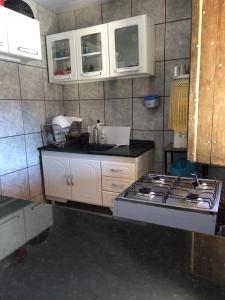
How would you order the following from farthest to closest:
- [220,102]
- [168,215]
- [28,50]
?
[28,50] → [168,215] → [220,102]

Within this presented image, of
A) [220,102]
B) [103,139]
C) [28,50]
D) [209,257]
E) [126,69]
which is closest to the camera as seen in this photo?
[220,102]

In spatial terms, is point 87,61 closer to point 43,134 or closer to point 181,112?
point 43,134

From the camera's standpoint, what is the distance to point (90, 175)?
7.93 feet

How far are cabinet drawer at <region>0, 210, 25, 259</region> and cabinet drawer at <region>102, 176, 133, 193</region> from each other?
145 cm

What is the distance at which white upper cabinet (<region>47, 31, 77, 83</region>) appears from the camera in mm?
2486

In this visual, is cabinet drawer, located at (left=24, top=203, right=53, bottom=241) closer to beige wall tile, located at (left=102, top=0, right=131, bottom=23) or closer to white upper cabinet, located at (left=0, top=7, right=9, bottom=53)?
white upper cabinet, located at (left=0, top=7, right=9, bottom=53)

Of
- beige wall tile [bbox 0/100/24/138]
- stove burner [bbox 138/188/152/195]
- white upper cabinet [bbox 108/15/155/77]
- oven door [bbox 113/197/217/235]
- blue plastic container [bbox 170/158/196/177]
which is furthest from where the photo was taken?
beige wall tile [bbox 0/100/24/138]

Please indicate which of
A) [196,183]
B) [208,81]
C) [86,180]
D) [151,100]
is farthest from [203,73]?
[86,180]

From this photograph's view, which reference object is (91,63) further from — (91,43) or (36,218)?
(36,218)

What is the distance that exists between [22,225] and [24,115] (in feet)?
6.13

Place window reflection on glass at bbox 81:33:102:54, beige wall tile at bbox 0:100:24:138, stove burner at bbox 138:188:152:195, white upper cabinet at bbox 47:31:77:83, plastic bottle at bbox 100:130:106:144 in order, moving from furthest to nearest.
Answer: plastic bottle at bbox 100:130:106:144 < white upper cabinet at bbox 47:31:77:83 < window reflection on glass at bbox 81:33:102:54 < beige wall tile at bbox 0:100:24:138 < stove burner at bbox 138:188:152:195

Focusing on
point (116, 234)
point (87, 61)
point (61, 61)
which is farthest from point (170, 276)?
point (61, 61)

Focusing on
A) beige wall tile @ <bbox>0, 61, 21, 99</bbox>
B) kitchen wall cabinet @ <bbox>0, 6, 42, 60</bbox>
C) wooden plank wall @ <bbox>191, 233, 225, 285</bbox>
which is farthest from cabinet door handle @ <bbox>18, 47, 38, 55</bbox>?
wooden plank wall @ <bbox>191, 233, 225, 285</bbox>

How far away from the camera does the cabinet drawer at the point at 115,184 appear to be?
227cm
